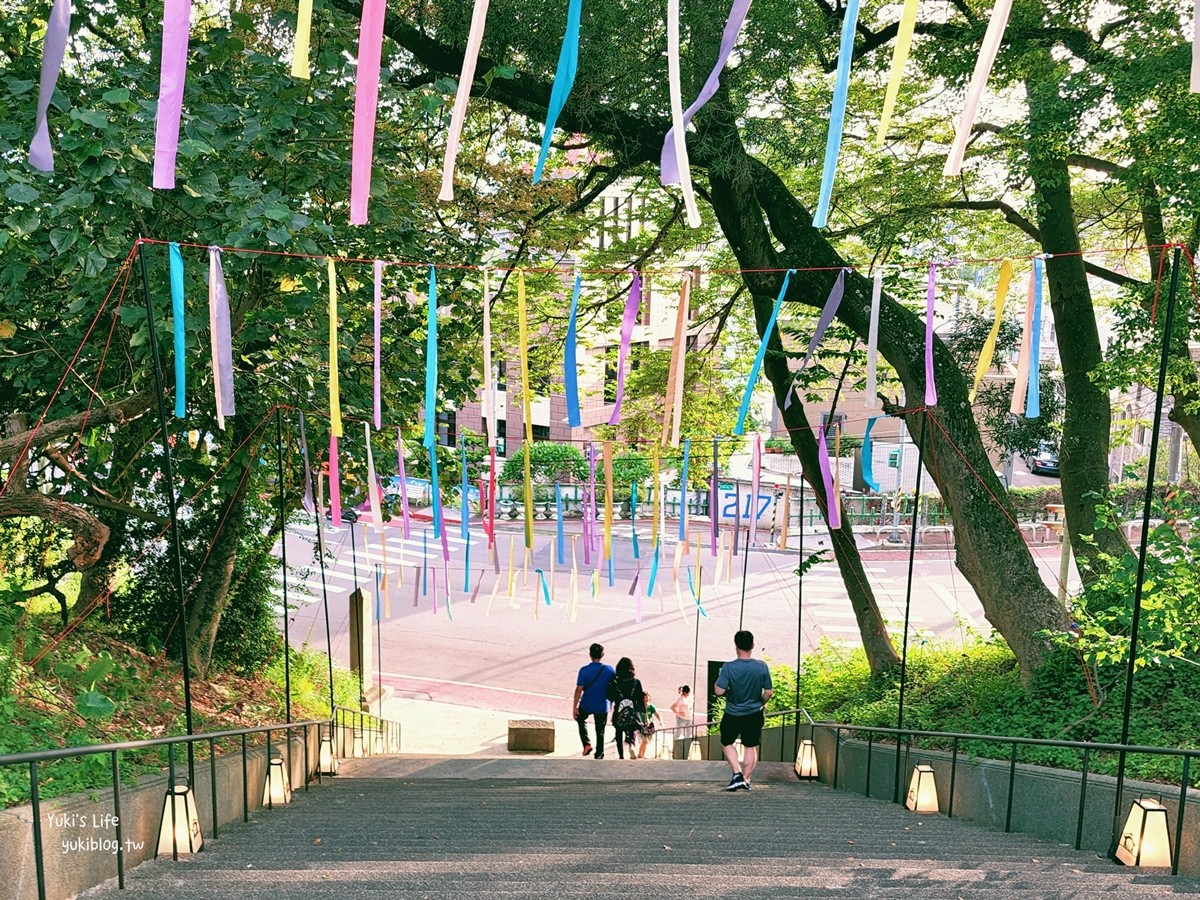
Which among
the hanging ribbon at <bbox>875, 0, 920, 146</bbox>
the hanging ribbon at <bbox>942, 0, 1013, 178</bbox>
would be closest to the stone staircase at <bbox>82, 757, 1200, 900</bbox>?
the hanging ribbon at <bbox>942, 0, 1013, 178</bbox>

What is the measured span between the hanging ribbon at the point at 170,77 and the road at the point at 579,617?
8.57 metres

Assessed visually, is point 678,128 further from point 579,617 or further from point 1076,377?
point 579,617

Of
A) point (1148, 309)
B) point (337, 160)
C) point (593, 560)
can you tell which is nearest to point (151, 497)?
point (337, 160)

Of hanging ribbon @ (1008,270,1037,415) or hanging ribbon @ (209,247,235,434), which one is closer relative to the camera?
hanging ribbon @ (209,247,235,434)

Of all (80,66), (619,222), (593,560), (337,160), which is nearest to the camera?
(337,160)

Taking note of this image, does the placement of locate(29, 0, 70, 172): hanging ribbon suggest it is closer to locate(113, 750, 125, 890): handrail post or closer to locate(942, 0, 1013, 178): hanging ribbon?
locate(113, 750, 125, 890): handrail post

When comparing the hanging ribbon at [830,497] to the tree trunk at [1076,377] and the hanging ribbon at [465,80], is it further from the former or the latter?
the hanging ribbon at [465,80]

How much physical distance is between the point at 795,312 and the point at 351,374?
259 inches

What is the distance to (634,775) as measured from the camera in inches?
379

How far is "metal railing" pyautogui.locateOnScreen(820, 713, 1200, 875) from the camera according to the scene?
4.73 meters

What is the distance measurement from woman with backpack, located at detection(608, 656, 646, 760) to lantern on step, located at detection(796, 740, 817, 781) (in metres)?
2.14

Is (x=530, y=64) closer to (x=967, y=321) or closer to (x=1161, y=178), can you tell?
(x=1161, y=178)

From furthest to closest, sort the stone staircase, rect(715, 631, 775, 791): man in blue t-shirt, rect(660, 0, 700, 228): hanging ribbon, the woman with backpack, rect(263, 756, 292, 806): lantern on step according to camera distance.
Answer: the woman with backpack < rect(715, 631, 775, 791): man in blue t-shirt < rect(263, 756, 292, 806): lantern on step < rect(660, 0, 700, 228): hanging ribbon < the stone staircase

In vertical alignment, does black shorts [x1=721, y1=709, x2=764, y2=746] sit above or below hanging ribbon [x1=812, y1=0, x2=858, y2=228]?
below
